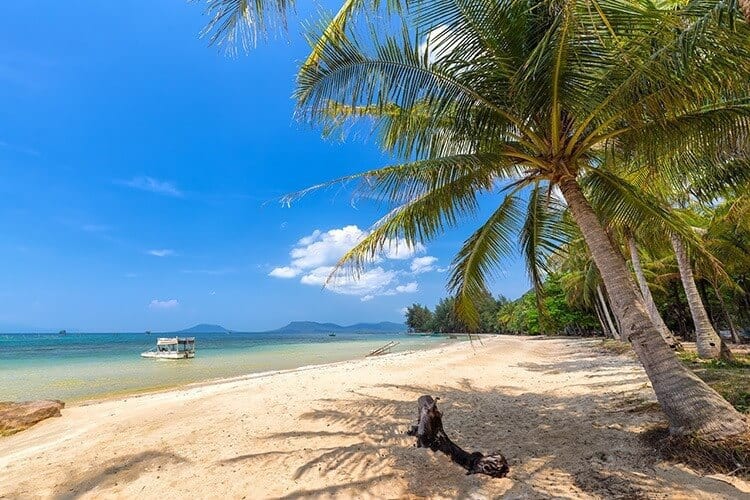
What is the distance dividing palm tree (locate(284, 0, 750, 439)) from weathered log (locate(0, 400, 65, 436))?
923cm

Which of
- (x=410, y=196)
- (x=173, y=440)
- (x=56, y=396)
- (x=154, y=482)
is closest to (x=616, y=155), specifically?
(x=410, y=196)

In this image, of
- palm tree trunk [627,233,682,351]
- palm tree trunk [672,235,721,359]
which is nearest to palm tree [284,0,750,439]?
palm tree trunk [672,235,721,359]

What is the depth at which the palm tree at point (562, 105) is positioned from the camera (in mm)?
3818

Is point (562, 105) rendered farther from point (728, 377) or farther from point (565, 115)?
point (728, 377)

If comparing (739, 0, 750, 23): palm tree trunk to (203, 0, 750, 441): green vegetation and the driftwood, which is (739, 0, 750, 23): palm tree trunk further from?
the driftwood

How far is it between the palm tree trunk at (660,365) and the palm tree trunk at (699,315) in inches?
253

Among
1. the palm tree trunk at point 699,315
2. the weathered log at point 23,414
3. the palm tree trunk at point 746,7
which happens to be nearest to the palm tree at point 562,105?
the palm tree trunk at point 746,7

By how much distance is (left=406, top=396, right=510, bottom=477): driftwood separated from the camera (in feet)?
12.2

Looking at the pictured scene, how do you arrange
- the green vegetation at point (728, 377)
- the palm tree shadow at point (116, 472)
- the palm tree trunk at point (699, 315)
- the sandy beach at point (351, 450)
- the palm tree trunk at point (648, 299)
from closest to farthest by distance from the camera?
the sandy beach at point (351, 450)
the palm tree shadow at point (116, 472)
the green vegetation at point (728, 377)
the palm tree trunk at point (699, 315)
the palm tree trunk at point (648, 299)

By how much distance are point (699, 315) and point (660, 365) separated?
285 inches

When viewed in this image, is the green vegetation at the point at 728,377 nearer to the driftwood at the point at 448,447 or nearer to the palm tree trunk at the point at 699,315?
the palm tree trunk at the point at 699,315

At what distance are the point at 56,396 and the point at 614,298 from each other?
16.8 meters

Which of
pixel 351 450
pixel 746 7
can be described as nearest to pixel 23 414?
pixel 351 450

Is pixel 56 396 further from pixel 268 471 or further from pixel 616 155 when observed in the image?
pixel 616 155
